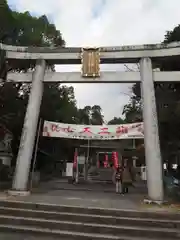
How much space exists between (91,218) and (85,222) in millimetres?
180

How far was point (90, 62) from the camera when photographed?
966 centimetres

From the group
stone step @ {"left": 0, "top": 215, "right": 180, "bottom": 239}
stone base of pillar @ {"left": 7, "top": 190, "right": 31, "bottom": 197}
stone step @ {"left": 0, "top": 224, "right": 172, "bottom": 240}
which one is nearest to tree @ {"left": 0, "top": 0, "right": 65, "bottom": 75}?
stone base of pillar @ {"left": 7, "top": 190, "right": 31, "bottom": 197}

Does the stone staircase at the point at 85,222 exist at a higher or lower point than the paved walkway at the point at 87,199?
lower

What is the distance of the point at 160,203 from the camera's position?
7.79 metres

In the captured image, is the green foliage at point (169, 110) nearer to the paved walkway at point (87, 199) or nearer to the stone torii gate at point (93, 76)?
the stone torii gate at point (93, 76)

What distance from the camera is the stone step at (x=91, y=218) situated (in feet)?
19.6

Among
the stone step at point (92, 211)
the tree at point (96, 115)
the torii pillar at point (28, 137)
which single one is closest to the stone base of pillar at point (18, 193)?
the torii pillar at point (28, 137)

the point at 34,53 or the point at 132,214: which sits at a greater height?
the point at 34,53

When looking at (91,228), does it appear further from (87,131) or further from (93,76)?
(93,76)

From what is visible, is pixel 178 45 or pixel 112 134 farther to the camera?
pixel 112 134

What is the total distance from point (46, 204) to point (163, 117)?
7.25 meters

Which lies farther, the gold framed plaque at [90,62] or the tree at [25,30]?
the tree at [25,30]

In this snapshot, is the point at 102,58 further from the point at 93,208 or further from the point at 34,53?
the point at 93,208

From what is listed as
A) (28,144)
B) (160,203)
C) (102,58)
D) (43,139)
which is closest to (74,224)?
(160,203)
